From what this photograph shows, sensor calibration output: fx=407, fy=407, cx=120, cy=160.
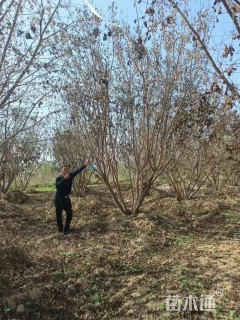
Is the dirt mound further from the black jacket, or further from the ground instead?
the black jacket

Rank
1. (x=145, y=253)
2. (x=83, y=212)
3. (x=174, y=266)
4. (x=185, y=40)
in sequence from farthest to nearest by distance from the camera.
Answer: (x=83, y=212) < (x=185, y=40) < (x=145, y=253) < (x=174, y=266)

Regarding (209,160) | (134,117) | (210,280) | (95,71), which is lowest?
(210,280)

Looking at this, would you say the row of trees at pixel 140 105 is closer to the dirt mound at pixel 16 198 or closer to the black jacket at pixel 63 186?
the black jacket at pixel 63 186

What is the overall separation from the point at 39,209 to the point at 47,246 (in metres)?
4.19

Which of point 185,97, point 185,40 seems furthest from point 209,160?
point 185,40

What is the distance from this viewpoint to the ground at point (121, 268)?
4504mm

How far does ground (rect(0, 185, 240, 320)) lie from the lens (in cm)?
450

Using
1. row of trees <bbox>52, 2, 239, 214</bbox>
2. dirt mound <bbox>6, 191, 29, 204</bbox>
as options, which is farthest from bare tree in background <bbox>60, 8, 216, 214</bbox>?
dirt mound <bbox>6, 191, 29, 204</bbox>

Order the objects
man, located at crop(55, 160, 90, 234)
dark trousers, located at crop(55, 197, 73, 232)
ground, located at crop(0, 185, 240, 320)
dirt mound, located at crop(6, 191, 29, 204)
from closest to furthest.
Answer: ground, located at crop(0, 185, 240, 320)
man, located at crop(55, 160, 90, 234)
dark trousers, located at crop(55, 197, 73, 232)
dirt mound, located at crop(6, 191, 29, 204)

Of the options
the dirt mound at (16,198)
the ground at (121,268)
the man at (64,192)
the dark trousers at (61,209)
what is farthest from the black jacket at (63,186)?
the dirt mound at (16,198)

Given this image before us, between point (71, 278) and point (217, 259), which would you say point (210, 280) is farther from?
point (71, 278)

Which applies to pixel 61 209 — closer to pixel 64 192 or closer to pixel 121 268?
pixel 64 192

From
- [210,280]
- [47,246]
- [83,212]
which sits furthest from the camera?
[83,212]

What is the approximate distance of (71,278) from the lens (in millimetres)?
5262
